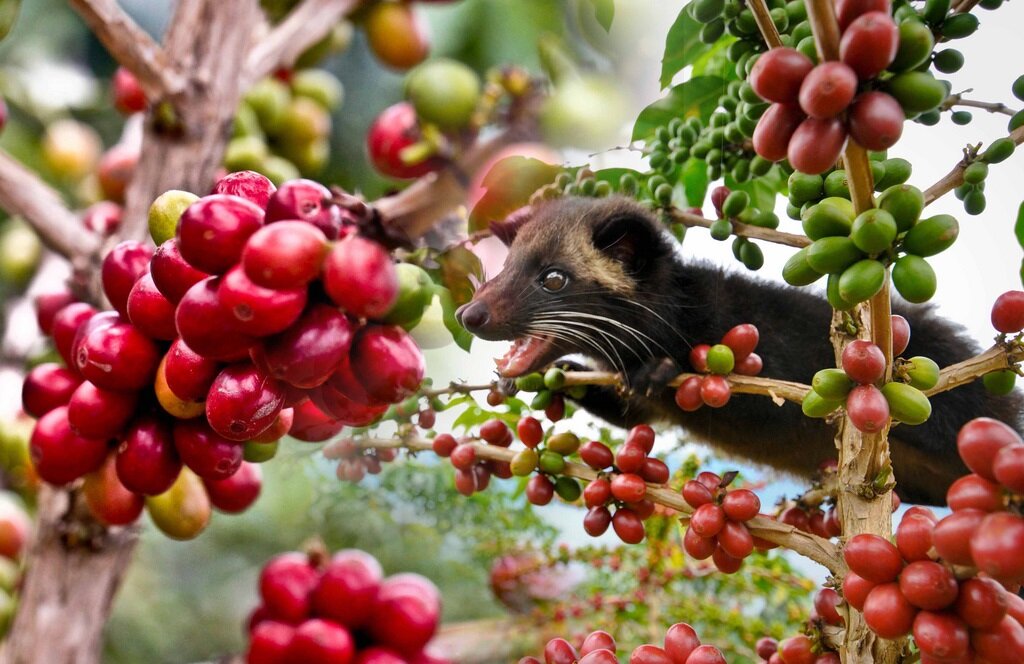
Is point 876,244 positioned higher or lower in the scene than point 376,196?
lower

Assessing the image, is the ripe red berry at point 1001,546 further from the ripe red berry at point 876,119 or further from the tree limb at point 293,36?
the tree limb at point 293,36

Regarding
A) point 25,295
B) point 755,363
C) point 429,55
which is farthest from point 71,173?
point 755,363

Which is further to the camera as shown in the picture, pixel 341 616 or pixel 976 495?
pixel 341 616

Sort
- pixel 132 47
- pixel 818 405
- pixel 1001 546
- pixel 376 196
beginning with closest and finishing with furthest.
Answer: pixel 1001 546 < pixel 818 405 < pixel 132 47 < pixel 376 196

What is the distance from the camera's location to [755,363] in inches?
16.3

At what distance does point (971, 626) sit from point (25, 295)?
0.94m

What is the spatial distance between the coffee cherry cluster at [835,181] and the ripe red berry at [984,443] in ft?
0.40

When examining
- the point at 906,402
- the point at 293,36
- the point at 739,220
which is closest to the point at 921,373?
the point at 906,402

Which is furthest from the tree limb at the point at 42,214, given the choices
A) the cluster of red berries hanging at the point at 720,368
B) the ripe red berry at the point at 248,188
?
the cluster of red berries hanging at the point at 720,368

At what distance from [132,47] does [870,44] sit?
46 cm

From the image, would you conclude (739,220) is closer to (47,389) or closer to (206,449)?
(206,449)

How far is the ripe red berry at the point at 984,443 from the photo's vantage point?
0.21 metres

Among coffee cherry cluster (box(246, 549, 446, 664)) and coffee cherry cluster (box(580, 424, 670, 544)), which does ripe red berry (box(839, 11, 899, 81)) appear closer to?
coffee cherry cluster (box(580, 424, 670, 544))

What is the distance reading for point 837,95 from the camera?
0.22m
